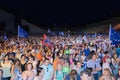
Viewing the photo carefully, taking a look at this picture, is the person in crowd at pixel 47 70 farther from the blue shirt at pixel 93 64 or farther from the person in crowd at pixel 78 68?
the blue shirt at pixel 93 64

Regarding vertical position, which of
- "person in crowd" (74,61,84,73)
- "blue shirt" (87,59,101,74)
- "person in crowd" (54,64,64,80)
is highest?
"blue shirt" (87,59,101,74)

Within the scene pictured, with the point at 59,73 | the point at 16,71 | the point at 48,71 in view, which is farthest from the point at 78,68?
the point at 16,71

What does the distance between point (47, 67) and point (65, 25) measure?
82118mm

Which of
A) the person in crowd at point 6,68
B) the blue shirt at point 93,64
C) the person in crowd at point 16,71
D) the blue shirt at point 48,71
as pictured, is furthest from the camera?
the blue shirt at point 93,64

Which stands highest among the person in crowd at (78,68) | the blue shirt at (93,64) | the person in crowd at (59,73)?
the blue shirt at (93,64)

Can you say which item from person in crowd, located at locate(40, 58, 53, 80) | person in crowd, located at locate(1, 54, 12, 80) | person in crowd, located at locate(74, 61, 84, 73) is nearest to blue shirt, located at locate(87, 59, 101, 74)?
person in crowd, located at locate(74, 61, 84, 73)

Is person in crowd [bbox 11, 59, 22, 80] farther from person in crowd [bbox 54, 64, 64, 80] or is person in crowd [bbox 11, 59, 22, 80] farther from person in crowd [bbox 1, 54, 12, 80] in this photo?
person in crowd [bbox 54, 64, 64, 80]

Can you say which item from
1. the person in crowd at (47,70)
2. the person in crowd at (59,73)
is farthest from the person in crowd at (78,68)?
the person in crowd at (47,70)

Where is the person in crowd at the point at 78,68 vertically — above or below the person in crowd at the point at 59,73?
above

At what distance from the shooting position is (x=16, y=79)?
10656 millimetres

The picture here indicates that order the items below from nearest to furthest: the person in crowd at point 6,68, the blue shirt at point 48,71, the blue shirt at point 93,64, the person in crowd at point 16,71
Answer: the person in crowd at point 16,71
the blue shirt at point 48,71
the person in crowd at point 6,68
the blue shirt at point 93,64

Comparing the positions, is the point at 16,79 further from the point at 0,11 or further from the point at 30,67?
the point at 0,11

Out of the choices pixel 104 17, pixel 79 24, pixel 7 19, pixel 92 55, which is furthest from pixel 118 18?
pixel 92 55

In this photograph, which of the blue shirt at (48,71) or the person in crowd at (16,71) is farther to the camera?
the blue shirt at (48,71)
